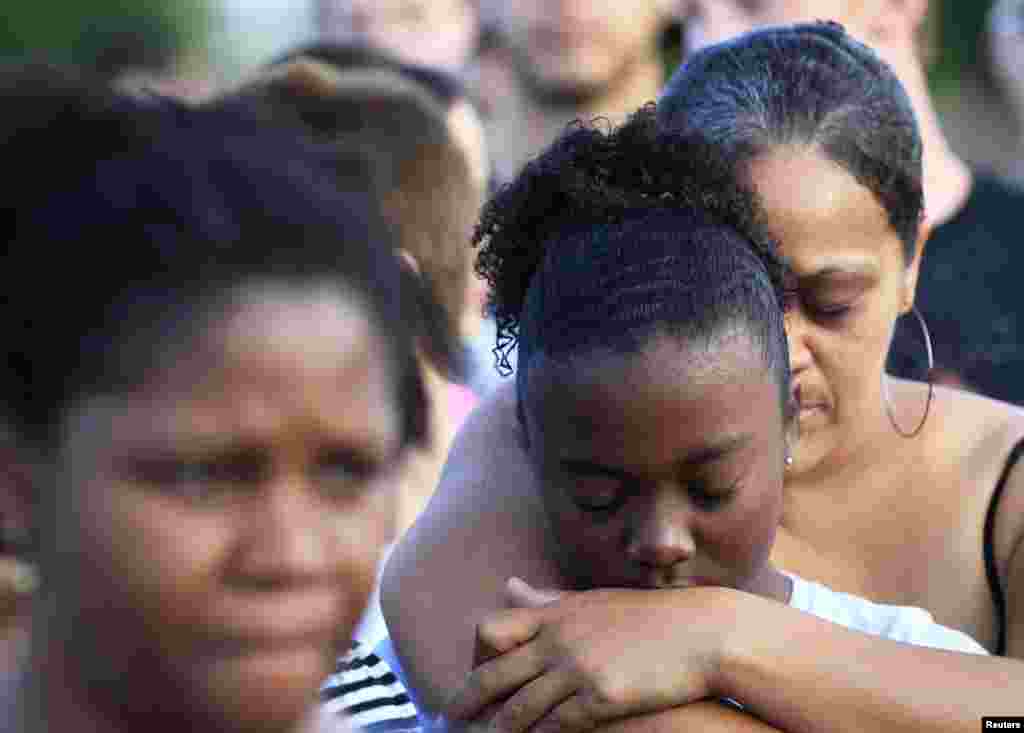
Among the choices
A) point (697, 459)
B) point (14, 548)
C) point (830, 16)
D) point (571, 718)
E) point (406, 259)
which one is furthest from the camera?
point (830, 16)

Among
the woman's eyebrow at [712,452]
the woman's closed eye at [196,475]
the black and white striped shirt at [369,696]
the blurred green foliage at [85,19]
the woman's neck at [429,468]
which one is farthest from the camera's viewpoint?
the blurred green foliage at [85,19]

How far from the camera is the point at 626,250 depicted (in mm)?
2555

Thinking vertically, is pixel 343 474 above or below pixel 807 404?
below

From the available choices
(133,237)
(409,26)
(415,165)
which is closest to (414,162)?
(415,165)

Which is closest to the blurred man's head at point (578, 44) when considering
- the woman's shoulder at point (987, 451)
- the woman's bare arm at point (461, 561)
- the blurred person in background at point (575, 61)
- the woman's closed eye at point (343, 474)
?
the blurred person in background at point (575, 61)

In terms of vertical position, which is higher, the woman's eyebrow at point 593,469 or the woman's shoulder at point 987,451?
the woman's shoulder at point 987,451

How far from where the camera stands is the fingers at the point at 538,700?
2.33m

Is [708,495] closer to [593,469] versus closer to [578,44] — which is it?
[593,469]

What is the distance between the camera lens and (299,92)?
4.30 m

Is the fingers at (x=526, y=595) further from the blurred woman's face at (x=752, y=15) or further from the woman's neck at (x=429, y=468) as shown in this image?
the blurred woman's face at (x=752, y=15)

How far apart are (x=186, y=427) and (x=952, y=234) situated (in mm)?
4005

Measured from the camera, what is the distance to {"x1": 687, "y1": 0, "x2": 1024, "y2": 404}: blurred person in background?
183 inches

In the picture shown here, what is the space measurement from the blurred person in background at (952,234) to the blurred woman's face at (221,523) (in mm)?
2690

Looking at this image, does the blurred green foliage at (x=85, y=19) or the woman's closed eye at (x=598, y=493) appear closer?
the woman's closed eye at (x=598, y=493)
